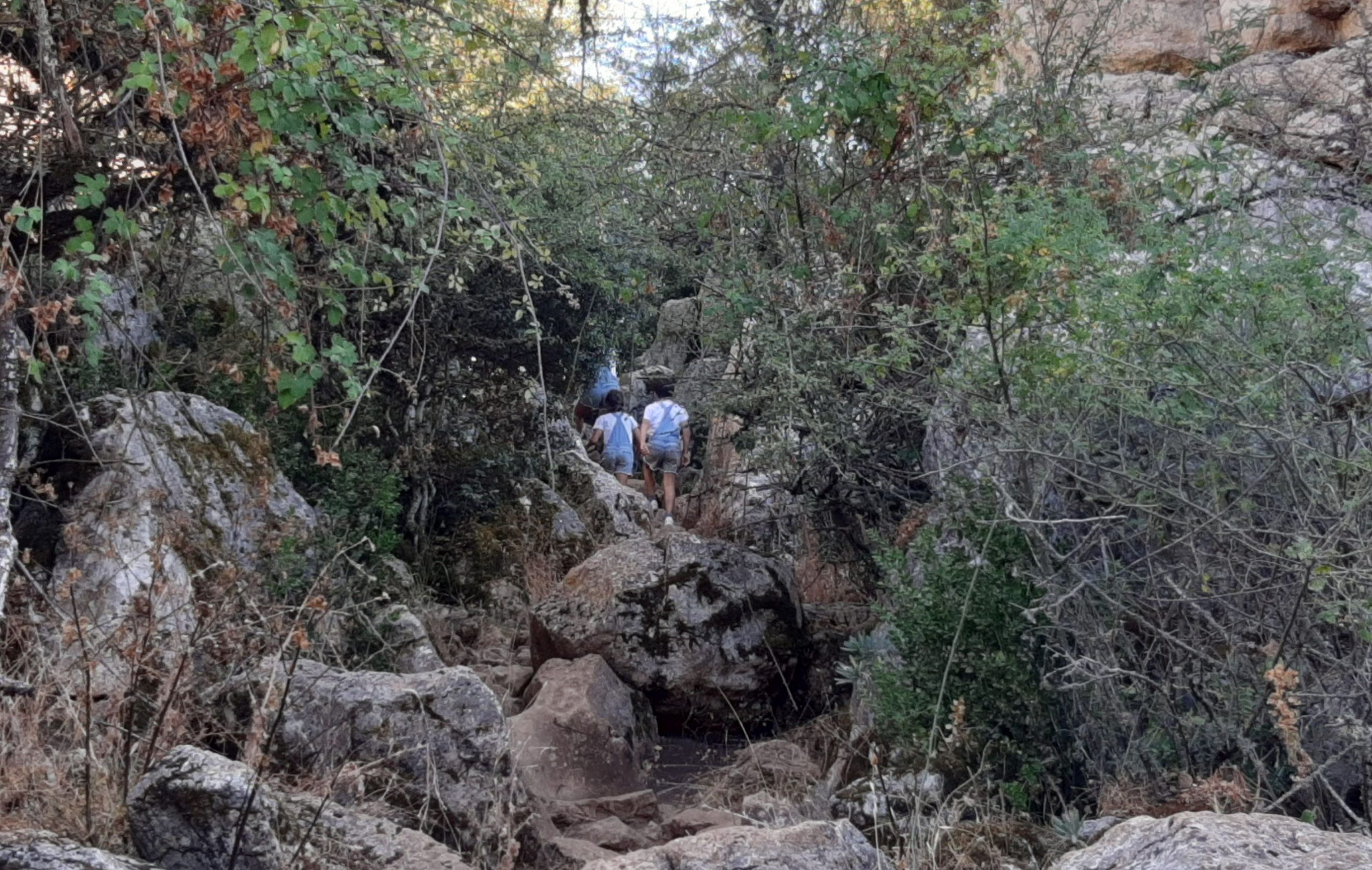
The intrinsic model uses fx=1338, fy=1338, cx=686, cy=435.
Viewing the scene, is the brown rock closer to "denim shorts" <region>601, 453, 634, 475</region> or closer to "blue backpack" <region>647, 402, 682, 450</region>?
"blue backpack" <region>647, 402, 682, 450</region>

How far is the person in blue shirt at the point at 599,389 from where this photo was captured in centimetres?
1286

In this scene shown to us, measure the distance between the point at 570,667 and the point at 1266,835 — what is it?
17.8ft

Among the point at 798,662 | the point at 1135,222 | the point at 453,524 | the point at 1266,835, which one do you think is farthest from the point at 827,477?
the point at 1266,835

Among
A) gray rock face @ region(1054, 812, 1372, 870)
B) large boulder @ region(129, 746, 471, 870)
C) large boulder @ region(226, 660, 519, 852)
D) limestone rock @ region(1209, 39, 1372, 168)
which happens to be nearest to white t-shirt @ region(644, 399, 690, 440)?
limestone rock @ region(1209, 39, 1372, 168)

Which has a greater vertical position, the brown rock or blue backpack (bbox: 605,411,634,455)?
blue backpack (bbox: 605,411,634,455)

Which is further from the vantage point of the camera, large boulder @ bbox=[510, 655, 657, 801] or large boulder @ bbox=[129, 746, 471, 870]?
large boulder @ bbox=[510, 655, 657, 801]

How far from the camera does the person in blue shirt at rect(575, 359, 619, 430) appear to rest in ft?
42.2

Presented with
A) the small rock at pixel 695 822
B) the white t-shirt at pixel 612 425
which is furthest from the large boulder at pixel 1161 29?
the white t-shirt at pixel 612 425

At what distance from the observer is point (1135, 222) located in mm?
6496

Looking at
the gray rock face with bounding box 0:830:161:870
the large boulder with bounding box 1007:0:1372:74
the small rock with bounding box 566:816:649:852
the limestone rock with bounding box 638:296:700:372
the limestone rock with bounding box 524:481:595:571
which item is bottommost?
the small rock with bounding box 566:816:649:852

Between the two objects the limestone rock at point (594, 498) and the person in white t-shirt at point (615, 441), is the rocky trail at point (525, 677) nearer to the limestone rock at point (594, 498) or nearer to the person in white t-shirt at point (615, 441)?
the limestone rock at point (594, 498)

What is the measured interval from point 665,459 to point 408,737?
24.2 ft

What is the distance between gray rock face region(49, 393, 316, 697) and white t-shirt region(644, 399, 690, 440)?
506cm

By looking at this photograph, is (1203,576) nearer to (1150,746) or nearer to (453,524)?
(1150,746)
